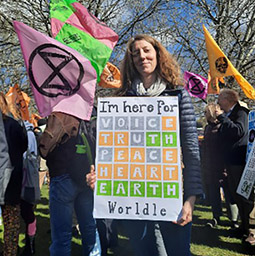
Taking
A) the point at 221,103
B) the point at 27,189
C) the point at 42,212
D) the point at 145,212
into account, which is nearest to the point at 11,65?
the point at 42,212

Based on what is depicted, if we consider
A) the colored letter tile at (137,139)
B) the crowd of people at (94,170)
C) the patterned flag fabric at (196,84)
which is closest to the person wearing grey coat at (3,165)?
the crowd of people at (94,170)

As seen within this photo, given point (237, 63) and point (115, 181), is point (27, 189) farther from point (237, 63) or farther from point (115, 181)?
point (237, 63)

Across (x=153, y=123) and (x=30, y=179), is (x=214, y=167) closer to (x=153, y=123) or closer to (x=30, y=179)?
(x=30, y=179)

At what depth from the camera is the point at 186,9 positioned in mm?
9516

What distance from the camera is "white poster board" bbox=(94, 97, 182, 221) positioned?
1721mm

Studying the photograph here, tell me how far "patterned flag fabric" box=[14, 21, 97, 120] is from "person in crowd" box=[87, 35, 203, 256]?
371 mm

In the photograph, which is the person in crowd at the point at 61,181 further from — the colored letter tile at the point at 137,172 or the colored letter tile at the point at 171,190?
the colored letter tile at the point at 171,190

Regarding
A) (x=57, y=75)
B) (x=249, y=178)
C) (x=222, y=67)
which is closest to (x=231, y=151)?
(x=249, y=178)

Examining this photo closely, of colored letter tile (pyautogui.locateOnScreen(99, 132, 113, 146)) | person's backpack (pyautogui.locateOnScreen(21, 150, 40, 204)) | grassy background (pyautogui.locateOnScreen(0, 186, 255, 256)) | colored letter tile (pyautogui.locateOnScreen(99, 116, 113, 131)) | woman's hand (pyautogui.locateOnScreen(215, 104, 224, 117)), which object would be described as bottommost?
grassy background (pyautogui.locateOnScreen(0, 186, 255, 256))

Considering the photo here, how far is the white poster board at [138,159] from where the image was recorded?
172 cm

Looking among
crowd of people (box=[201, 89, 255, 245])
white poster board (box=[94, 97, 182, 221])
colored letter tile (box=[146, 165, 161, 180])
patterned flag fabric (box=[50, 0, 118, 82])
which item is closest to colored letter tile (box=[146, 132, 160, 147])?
white poster board (box=[94, 97, 182, 221])

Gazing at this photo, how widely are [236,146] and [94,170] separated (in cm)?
260

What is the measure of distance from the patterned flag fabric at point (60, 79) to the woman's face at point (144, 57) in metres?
0.51

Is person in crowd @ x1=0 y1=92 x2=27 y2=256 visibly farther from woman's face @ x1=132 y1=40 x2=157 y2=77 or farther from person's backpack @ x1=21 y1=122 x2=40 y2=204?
woman's face @ x1=132 y1=40 x2=157 y2=77
